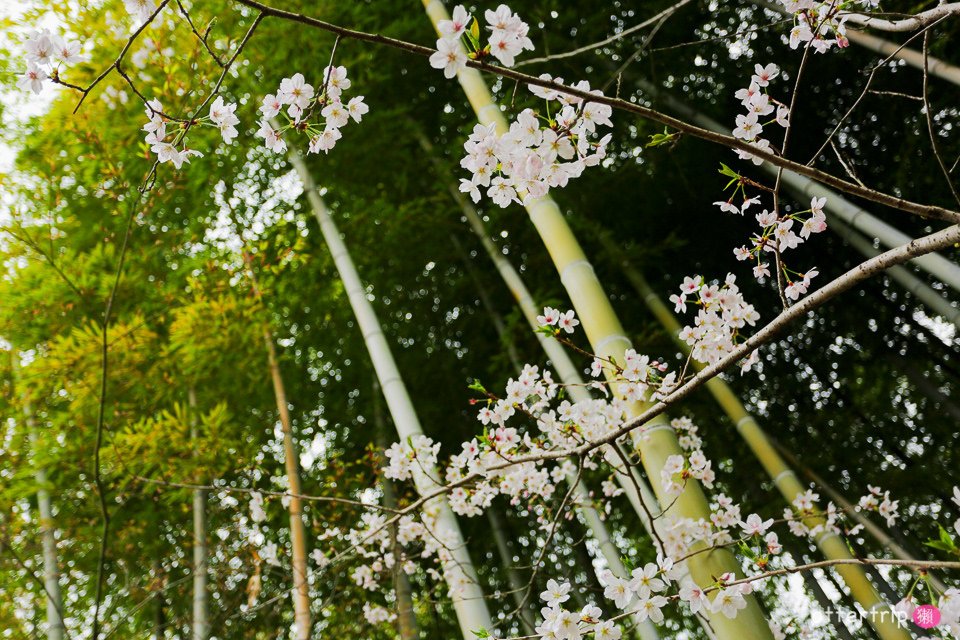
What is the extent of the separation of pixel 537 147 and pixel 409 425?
5.41ft

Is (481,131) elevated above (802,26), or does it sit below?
below

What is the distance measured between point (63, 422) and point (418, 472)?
243cm

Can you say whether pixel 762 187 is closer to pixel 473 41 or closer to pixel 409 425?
pixel 473 41

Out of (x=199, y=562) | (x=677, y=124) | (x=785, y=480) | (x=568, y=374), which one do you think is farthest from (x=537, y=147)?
(x=785, y=480)

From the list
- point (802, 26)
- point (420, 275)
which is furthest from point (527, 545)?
point (802, 26)

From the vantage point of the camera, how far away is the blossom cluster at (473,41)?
77 cm

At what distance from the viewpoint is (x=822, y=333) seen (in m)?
4.66

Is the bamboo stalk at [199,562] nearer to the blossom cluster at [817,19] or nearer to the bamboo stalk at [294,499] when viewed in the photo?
the bamboo stalk at [294,499]

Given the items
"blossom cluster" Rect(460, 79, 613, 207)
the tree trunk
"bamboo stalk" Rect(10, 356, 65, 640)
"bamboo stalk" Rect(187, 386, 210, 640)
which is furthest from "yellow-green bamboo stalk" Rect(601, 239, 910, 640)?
"bamboo stalk" Rect(10, 356, 65, 640)

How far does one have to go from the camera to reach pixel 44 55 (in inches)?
37.3

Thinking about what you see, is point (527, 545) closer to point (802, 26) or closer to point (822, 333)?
point (822, 333)

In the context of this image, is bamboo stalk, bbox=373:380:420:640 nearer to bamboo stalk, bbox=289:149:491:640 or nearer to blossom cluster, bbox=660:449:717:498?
bamboo stalk, bbox=289:149:491:640

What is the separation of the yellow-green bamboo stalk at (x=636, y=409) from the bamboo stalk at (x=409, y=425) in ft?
2.34

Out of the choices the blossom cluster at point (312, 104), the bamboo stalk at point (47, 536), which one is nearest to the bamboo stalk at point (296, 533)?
the bamboo stalk at point (47, 536)
